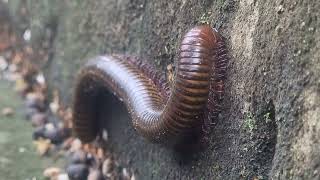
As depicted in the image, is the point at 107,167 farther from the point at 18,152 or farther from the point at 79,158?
the point at 18,152

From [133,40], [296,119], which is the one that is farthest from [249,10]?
[133,40]

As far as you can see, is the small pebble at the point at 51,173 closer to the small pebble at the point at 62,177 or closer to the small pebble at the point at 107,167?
the small pebble at the point at 62,177

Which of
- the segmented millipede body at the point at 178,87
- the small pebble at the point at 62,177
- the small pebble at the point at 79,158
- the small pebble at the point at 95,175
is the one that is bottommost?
the small pebble at the point at 62,177

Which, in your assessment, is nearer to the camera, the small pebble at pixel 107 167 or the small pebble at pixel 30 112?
the small pebble at pixel 107 167

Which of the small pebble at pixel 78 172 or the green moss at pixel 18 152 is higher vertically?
the small pebble at pixel 78 172

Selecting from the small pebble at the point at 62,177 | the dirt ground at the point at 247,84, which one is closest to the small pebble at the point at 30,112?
the small pebble at the point at 62,177

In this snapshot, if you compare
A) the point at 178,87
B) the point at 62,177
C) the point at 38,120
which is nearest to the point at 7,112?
the point at 38,120
